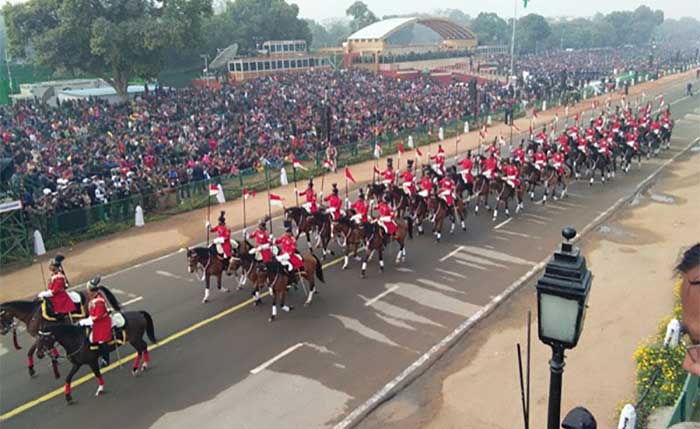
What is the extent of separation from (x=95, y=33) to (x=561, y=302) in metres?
39.6

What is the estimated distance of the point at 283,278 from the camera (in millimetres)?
14016

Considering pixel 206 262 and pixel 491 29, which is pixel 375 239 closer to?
pixel 206 262

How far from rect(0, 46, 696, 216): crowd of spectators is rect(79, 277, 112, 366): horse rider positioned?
1005cm

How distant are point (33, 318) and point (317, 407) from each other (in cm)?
585

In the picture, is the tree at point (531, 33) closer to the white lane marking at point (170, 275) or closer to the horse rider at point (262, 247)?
the white lane marking at point (170, 275)

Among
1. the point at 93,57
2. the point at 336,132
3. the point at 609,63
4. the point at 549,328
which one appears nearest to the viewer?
the point at 549,328

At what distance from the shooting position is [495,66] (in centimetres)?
8238

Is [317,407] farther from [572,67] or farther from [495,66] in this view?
[572,67]

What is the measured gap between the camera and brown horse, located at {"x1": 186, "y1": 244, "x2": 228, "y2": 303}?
14742 millimetres

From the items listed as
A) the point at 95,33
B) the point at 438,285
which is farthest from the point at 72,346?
the point at 95,33

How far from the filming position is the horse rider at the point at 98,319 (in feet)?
35.0

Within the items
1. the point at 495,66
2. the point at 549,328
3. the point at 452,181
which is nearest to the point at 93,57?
the point at 452,181

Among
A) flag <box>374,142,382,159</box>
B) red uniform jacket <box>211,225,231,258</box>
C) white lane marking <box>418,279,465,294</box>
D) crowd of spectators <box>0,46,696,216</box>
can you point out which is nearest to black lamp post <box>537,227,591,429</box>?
white lane marking <box>418,279,465,294</box>

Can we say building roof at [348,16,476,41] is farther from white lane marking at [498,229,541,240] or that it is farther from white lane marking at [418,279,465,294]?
white lane marking at [418,279,465,294]
